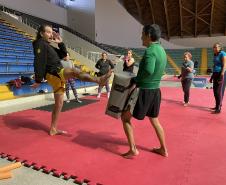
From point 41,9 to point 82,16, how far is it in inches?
147

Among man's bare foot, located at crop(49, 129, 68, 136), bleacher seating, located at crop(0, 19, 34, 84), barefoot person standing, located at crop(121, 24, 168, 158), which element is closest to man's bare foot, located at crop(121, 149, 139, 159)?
barefoot person standing, located at crop(121, 24, 168, 158)

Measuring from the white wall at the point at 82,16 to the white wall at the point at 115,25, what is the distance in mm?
420

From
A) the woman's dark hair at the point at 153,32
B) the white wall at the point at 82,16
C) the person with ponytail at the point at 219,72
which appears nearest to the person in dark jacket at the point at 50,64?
the woman's dark hair at the point at 153,32

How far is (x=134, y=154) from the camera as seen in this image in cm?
329

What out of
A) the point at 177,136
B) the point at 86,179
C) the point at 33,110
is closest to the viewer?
the point at 86,179

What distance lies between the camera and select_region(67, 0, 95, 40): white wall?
20.3m

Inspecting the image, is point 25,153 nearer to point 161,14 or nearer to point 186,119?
point 186,119

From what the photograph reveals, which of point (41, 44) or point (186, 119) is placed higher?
point (41, 44)

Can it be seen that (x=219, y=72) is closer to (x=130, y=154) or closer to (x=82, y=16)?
(x=130, y=154)

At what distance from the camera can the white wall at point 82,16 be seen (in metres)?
20.3

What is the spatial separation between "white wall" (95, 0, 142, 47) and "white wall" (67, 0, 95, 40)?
42 centimetres

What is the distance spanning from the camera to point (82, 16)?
809 inches

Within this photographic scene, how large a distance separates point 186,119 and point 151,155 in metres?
2.40

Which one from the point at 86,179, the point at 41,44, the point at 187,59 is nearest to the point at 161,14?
the point at 187,59
